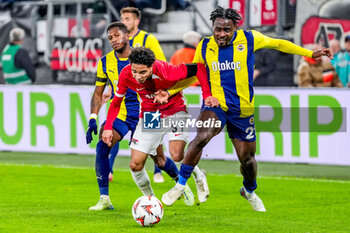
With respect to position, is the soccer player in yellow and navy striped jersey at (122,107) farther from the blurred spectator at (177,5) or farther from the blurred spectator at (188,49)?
the blurred spectator at (177,5)

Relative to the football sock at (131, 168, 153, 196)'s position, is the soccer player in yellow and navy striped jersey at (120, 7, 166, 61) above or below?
above

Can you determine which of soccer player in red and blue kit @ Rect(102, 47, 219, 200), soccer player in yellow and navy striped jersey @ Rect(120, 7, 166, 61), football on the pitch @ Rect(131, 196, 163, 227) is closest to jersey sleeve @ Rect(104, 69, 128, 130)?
soccer player in red and blue kit @ Rect(102, 47, 219, 200)

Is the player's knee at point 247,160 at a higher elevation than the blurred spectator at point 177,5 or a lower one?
lower

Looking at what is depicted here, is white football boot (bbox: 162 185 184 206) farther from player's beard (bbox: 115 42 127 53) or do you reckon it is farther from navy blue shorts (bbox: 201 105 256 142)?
player's beard (bbox: 115 42 127 53)

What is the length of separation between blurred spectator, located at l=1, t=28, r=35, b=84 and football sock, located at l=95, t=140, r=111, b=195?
959 cm

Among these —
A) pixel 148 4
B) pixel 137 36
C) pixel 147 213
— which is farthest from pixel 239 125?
pixel 148 4

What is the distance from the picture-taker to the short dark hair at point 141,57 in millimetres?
8125

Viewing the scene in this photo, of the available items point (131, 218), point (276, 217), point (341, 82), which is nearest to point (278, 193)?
point (276, 217)

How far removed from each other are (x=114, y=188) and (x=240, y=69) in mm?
3400

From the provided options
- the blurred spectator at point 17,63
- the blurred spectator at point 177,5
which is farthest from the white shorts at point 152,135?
the blurred spectator at point 177,5

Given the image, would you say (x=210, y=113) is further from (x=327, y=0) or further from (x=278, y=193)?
(x=327, y=0)

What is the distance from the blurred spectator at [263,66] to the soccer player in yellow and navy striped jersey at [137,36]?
5826 mm

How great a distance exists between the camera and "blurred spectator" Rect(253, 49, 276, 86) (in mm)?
16328

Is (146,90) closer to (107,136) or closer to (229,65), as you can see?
(107,136)
